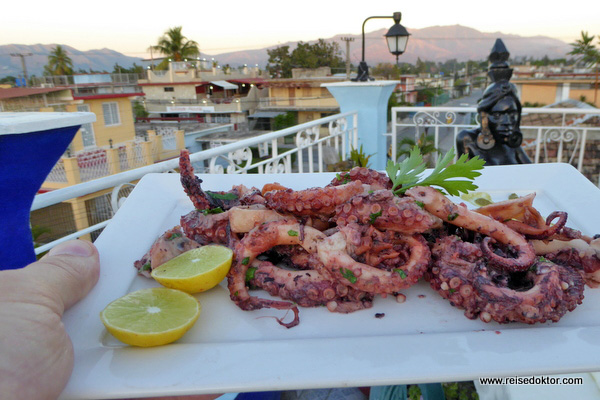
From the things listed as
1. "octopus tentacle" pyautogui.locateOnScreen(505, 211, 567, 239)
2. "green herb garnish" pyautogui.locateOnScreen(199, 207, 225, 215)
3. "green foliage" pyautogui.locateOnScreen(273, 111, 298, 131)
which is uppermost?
"green herb garnish" pyautogui.locateOnScreen(199, 207, 225, 215)

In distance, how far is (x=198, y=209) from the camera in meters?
1.58

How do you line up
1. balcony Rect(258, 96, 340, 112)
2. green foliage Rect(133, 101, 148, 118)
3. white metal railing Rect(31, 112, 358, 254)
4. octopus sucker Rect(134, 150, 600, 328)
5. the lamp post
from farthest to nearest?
green foliage Rect(133, 101, 148, 118) → balcony Rect(258, 96, 340, 112) → the lamp post → white metal railing Rect(31, 112, 358, 254) → octopus sucker Rect(134, 150, 600, 328)

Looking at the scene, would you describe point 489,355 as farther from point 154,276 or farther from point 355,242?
point 154,276

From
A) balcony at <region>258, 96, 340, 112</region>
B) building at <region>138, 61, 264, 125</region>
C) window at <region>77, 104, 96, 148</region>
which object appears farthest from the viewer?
building at <region>138, 61, 264, 125</region>

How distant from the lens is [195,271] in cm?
123

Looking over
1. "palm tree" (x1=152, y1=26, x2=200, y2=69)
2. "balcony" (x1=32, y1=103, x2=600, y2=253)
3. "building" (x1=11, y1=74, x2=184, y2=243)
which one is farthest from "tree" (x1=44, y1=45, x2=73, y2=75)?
"balcony" (x1=32, y1=103, x2=600, y2=253)

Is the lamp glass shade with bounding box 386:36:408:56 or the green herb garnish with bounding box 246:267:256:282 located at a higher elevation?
the lamp glass shade with bounding box 386:36:408:56

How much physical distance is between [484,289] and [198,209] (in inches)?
39.1

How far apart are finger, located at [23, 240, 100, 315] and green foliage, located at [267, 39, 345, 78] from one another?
1377 inches

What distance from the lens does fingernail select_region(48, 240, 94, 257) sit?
1229 mm

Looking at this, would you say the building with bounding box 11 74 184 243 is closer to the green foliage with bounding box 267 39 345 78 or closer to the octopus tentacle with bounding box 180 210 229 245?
the octopus tentacle with bounding box 180 210 229 245

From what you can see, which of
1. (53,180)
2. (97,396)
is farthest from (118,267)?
(53,180)

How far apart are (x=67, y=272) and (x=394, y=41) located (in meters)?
6.65

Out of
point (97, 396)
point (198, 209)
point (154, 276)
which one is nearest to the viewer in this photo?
point (97, 396)
